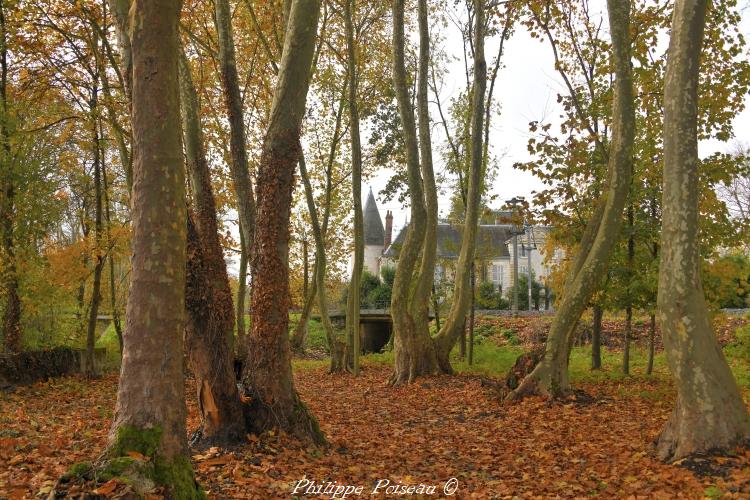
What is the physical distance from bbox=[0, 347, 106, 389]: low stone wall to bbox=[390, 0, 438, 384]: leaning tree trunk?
24.8ft

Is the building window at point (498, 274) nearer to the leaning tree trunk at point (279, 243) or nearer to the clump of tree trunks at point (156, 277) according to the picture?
the leaning tree trunk at point (279, 243)

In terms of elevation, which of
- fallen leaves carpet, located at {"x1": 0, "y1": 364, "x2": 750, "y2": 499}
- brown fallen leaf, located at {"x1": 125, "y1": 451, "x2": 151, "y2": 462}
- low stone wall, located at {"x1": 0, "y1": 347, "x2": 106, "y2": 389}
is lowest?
fallen leaves carpet, located at {"x1": 0, "y1": 364, "x2": 750, "y2": 499}

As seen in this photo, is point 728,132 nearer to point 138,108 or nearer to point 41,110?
point 138,108

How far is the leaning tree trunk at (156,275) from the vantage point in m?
4.64

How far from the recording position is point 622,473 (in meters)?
6.28

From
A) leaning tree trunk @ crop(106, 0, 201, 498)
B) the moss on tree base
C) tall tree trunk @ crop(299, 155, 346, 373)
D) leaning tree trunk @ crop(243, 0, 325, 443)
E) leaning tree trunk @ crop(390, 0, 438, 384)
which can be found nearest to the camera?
the moss on tree base

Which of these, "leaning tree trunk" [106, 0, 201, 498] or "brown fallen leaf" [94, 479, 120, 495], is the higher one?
"leaning tree trunk" [106, 0, 201, 498]

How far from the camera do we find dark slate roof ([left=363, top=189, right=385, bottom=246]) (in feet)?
197

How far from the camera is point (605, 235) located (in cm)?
1007

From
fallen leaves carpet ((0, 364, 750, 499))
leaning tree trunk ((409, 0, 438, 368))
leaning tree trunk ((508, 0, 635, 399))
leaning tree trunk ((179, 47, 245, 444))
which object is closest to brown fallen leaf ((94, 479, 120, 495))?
fallen leaves carpet ((0, 364, 750, 499))

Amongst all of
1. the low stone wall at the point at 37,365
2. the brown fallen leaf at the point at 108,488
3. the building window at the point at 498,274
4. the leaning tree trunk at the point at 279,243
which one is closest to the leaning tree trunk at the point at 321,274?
the low stone wall at the point at 37,365

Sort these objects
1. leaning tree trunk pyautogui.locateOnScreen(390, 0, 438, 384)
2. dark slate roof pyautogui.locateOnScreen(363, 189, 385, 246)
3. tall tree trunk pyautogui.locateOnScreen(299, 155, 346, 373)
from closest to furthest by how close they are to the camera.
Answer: leaning tree trunk pyautogui.locateOnScreen(390, 0, 438, 384) → tall tree trunk pyautogui.locateOnScreen(299, 155, 346, 373) → dark slate roof pyautogui.locateOnScreen(363, 189, 385, 246)

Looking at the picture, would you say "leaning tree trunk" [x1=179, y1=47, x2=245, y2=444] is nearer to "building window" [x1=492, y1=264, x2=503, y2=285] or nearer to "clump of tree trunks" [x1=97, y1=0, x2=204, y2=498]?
"clump of tree trunks" [x1=97, y1=0, x2=204, y2=498]

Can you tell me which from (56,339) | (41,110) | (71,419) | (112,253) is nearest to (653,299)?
(71,419)
